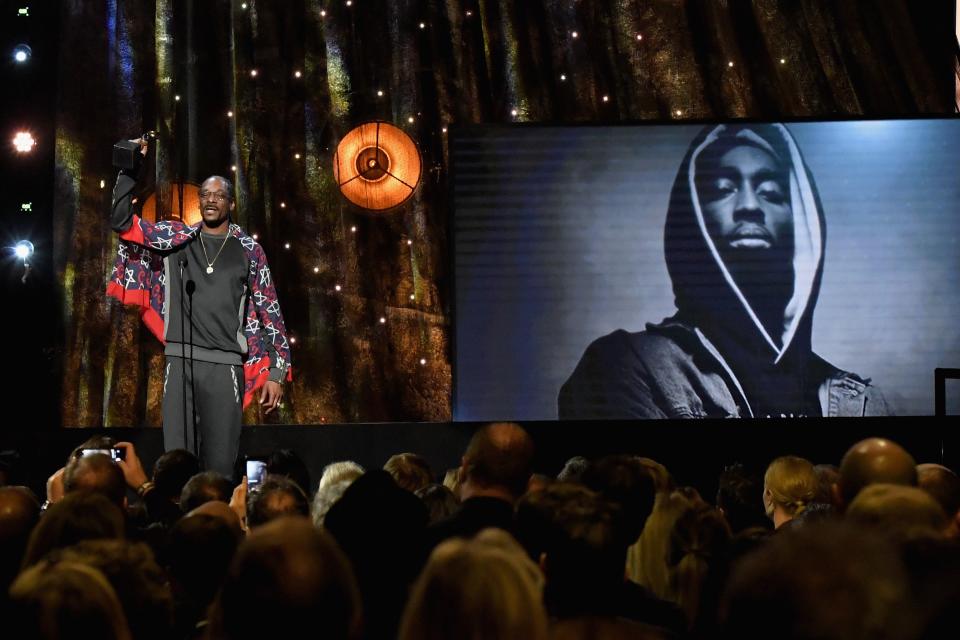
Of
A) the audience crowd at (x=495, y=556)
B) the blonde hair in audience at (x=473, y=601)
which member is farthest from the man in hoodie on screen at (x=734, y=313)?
the blonde hair in audience at (x=473, y=601)

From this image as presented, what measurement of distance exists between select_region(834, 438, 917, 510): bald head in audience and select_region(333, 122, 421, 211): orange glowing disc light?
458cm

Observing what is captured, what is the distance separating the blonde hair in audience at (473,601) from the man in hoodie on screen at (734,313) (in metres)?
5.45

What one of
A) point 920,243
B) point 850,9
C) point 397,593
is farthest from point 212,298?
point 850,9

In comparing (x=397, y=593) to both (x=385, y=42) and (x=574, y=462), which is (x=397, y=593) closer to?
(x=574, y=462)

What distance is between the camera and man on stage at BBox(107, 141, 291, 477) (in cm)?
533

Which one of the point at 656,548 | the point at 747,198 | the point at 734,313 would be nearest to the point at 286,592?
the point at 656,548

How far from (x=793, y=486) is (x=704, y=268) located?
3.21 meters

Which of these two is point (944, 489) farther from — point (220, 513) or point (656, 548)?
point (220, 513)

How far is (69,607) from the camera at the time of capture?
1.48m

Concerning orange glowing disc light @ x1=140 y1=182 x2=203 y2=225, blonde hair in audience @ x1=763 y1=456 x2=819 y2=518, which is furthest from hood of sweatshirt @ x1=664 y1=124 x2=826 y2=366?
blonde hair in audience @ x1=763 y1=456 x2=819 y2=518

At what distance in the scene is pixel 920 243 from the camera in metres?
6.82

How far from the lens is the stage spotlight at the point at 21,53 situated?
22.7ft

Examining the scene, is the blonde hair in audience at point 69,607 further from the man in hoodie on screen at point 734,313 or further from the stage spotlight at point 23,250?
the stage spotlight at point 23,250

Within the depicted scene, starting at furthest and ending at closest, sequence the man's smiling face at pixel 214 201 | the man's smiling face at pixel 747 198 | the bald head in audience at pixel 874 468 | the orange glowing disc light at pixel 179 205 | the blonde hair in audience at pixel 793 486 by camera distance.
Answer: the orange glowing disc light at pixel 179 205
the man's smiling face at pixel 747 198
the man's smiling face at pixel 214 201
the blonde hair in audience at pixel 793 486
the bald head in audience at pixel 874 468
